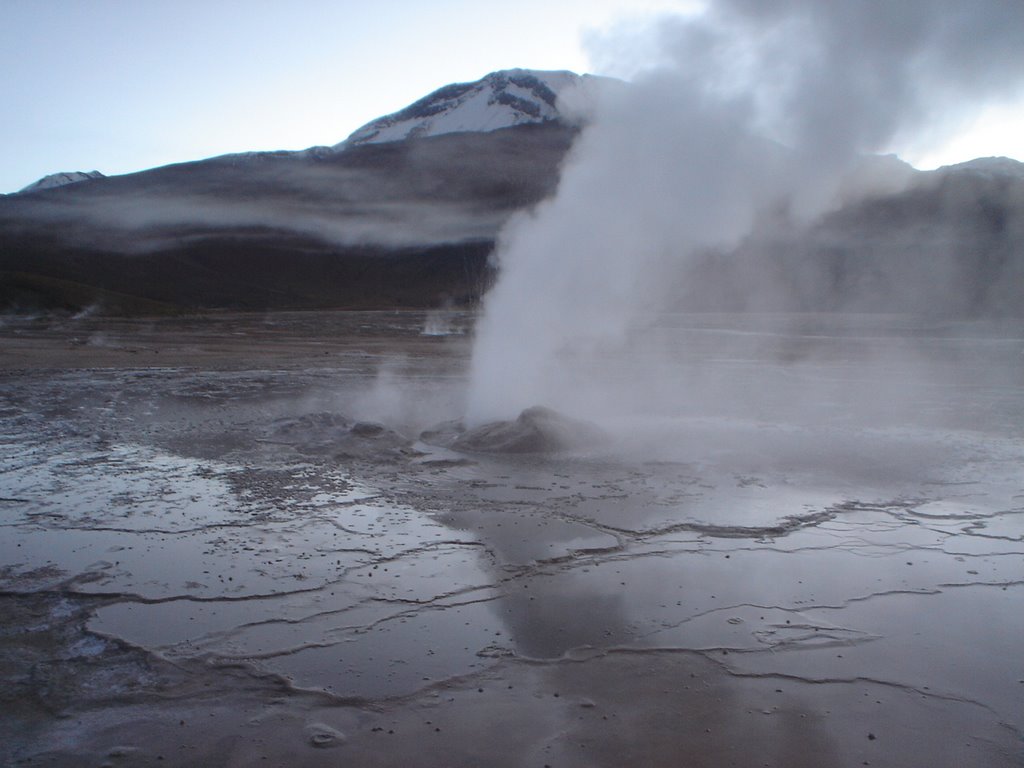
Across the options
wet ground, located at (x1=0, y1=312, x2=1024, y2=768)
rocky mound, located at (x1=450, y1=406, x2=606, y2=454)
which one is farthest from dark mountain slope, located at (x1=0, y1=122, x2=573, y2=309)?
wet ground, located at (x1=0, y1=312, x2=1024, y2=768)

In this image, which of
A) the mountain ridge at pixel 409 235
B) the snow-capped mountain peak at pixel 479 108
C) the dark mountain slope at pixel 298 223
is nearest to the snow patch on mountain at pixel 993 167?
the mountain ridge at pixel 409 235

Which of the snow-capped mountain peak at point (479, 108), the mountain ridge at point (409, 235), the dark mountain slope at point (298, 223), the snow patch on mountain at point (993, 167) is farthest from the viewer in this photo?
the snow-capped mountain peak at point (479, 108)

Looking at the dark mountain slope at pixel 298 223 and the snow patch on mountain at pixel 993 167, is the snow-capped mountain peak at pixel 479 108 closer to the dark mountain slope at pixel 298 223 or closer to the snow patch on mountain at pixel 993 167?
the dark mountain slope at pixel 298 223

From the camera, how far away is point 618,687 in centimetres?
350

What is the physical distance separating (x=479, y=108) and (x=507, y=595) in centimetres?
14145

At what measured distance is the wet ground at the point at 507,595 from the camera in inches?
124

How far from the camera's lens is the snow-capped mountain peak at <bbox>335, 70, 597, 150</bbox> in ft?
433

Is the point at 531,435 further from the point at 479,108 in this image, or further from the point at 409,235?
the point at 479,108

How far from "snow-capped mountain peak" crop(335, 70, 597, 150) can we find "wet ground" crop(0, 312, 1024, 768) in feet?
409

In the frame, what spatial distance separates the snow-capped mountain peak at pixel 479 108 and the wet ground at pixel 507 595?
125 m

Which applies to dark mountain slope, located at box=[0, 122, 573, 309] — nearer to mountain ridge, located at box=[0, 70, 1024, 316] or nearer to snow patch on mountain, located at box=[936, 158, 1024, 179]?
mountain ridge, located at box=[0, 70, 1024, 316]

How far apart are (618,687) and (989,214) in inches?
2340

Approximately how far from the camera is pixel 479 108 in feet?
452

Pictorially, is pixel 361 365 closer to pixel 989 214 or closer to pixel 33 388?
pixel 33 388
